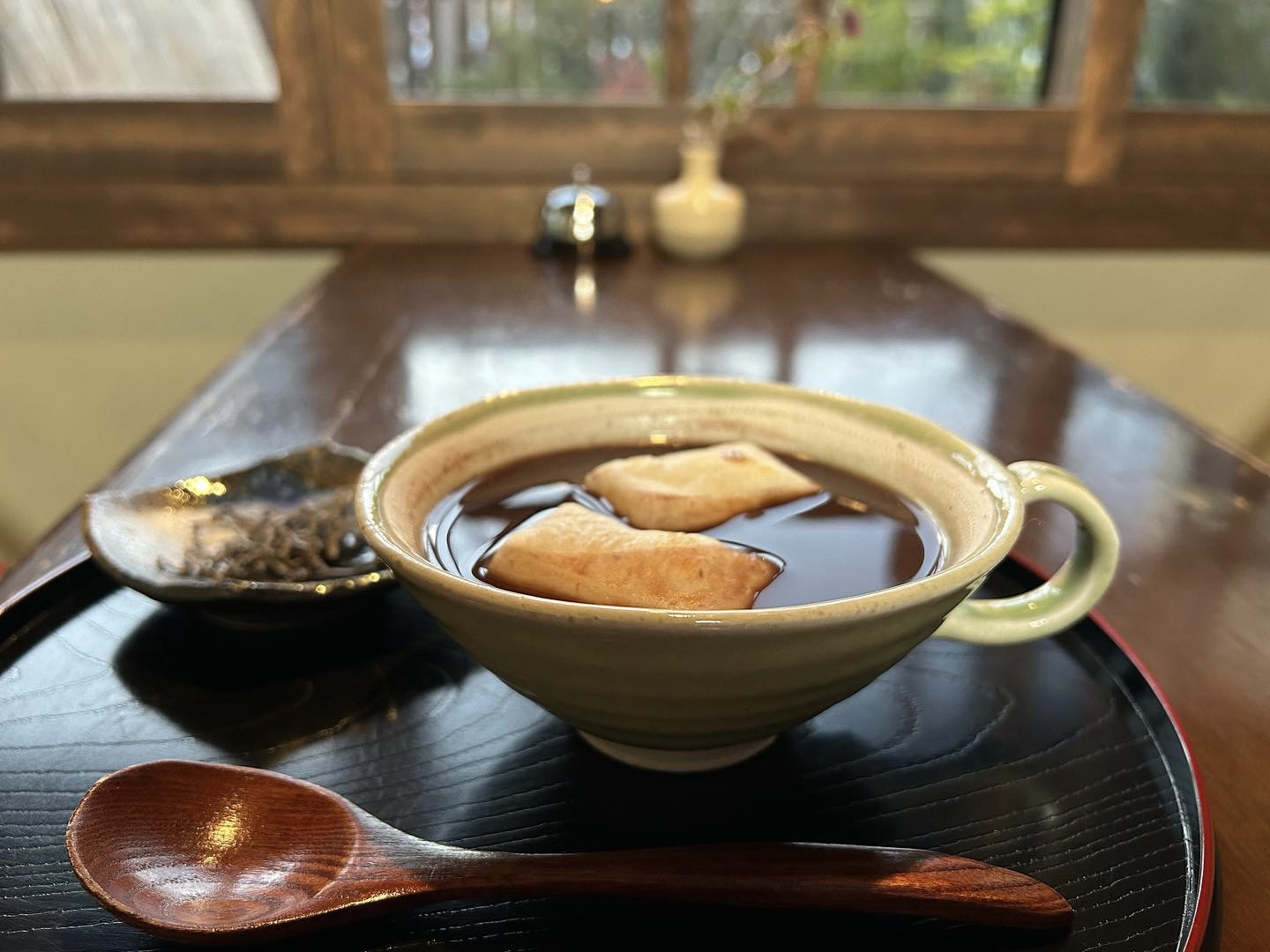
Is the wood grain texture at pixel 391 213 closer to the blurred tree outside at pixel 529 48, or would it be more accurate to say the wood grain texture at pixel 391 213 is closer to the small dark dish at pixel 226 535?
the blurred tree outside at pixel 529 48

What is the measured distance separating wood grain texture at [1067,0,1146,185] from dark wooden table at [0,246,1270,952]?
55 cm

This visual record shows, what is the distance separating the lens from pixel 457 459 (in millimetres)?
567

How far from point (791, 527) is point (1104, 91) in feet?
6.40

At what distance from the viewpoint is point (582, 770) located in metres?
0.48

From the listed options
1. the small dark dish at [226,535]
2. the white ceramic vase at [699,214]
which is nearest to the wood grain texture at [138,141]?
the white ceramic vase at [699,214]

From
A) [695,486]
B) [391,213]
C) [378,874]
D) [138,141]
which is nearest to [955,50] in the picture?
[391,213]

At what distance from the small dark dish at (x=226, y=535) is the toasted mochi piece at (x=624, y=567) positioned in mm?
135

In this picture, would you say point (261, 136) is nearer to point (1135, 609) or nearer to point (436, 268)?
point (436, 268)

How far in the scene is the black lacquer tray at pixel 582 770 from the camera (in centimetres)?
39

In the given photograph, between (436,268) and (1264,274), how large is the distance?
1.87 metres

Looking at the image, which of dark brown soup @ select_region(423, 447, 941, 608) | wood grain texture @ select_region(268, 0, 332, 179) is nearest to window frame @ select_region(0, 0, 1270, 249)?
wood grain texture @ select_region(268, 0, 332, 179)

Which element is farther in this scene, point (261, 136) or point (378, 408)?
point (261, 136)

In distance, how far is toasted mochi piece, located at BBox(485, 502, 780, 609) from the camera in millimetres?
455

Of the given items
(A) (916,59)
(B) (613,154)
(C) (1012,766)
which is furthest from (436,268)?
(C) (1012,766)
